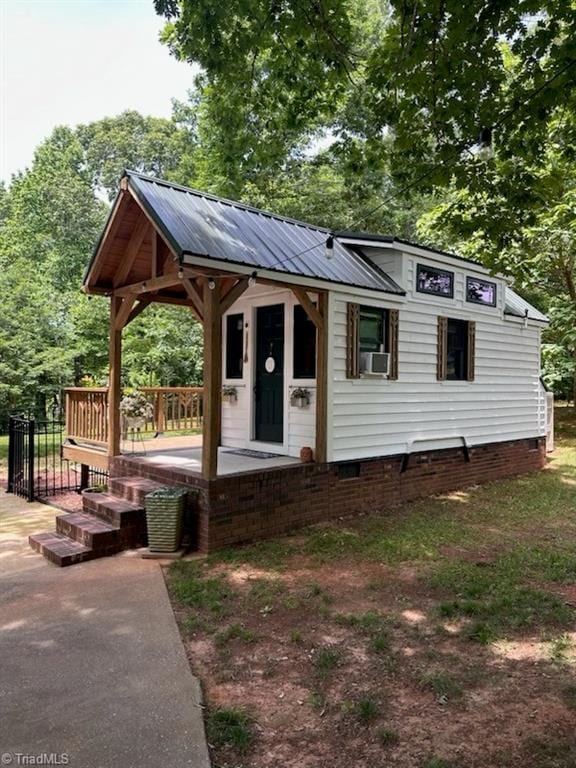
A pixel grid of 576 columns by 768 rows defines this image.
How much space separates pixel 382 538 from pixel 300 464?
133 centimetres

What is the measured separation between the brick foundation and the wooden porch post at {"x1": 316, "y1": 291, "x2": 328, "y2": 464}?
279mm

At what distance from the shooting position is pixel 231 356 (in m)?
8.65

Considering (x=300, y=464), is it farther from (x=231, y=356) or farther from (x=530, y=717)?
(x=530, y=717)

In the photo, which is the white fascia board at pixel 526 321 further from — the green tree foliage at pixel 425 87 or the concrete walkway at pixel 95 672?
the concrete walkway at pixel 95 672

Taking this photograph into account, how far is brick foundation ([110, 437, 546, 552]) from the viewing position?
5645 millimetres

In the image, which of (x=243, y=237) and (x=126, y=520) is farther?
(x=243, y=237)

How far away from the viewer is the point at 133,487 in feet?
20.5

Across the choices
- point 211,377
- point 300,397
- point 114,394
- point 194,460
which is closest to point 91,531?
point 194,460

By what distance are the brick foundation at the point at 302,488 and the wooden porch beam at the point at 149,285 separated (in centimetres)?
225

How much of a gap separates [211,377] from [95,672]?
3.02 m

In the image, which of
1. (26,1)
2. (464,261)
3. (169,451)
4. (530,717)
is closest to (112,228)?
(26,1)

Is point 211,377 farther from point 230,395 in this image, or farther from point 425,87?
point 425,87

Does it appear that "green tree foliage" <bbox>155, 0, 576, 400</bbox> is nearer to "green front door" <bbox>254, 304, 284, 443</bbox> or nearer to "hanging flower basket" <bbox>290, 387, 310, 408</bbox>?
"green front door" <bbox>254, 304, 284, 443</bbox>

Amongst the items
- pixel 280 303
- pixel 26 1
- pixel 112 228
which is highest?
pixel 26 1
